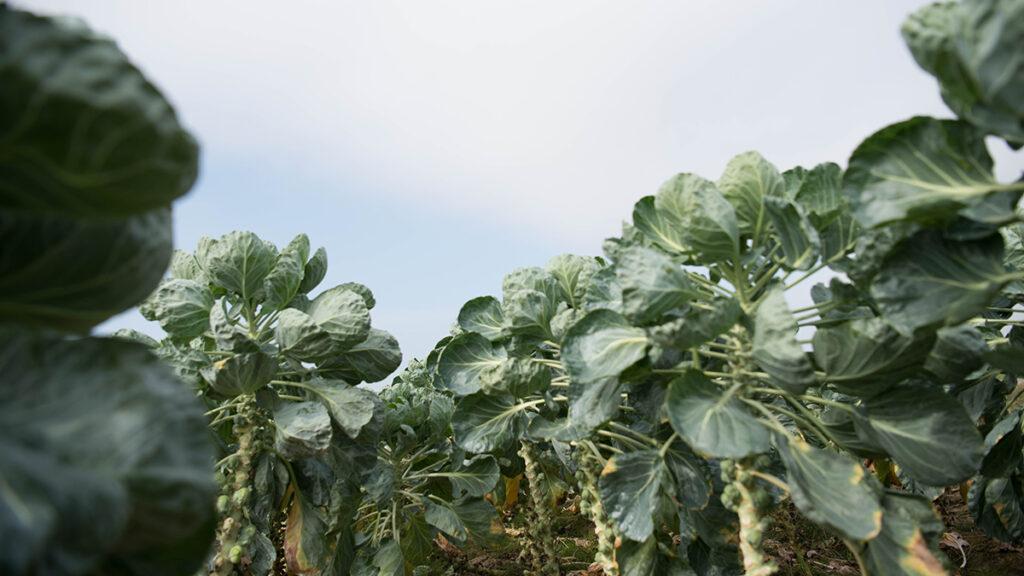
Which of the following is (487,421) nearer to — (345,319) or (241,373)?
(345,319)

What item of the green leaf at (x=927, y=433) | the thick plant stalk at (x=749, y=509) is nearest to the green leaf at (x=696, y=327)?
the thick plant stalk at (x=749, y=509)

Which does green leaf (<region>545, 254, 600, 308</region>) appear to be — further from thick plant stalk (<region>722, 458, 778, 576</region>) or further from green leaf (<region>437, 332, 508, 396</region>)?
thick plant stalk (<region>722, 458, 778, 576</region>)

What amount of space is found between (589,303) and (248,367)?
125cm

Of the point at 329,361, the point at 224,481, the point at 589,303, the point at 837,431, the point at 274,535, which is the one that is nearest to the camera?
the point at 837,431

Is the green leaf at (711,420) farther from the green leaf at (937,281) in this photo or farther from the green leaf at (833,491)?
the green leaf at (937,281)

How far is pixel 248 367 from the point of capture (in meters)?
2.35

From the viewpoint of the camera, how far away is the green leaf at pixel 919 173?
1298 mm

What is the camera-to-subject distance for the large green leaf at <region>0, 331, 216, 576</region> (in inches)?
24.0

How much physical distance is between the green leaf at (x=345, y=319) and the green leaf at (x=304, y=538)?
2.91ft

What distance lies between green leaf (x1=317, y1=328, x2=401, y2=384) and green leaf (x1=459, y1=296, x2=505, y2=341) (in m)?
0.33

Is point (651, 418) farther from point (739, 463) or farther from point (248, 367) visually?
point (248, 367)

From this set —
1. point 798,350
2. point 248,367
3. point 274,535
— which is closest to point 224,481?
point 248,367

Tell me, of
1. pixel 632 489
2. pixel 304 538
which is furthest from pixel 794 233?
pixel 304 538

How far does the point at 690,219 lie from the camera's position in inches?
71.1
